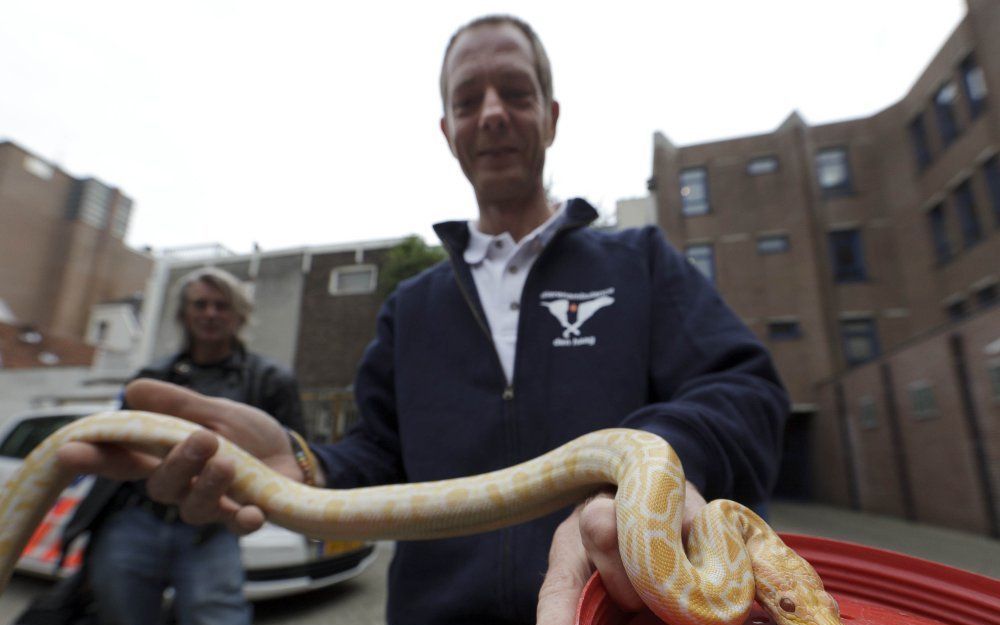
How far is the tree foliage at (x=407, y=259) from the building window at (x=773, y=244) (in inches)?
484

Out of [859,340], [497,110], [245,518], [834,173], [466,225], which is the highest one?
[834,173]

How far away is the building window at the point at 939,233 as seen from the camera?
1784 cm

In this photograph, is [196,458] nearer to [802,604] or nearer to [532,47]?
[802,604]

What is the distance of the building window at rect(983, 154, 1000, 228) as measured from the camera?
581 inches

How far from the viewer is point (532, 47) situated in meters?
2.28

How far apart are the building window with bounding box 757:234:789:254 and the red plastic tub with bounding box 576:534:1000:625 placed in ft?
73.3

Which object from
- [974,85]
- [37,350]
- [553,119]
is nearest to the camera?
[553,119]

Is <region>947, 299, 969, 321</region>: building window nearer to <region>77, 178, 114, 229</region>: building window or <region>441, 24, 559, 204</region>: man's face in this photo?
<region>441, 24, 559, 204</region>: man's face

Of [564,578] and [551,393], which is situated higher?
[551,393]

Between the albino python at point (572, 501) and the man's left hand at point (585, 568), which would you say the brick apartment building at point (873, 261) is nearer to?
the albino python at point (572, 501)

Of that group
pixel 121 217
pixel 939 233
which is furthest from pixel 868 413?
pixel 121 217

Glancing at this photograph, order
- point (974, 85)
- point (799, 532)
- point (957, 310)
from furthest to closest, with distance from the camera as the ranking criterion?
1. point (957, 310)
2. point (974, 85)
3. point (799, 532)

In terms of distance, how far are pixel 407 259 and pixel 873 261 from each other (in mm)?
17098

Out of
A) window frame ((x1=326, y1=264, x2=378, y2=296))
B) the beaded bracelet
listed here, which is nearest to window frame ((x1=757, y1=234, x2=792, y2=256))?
window frame ((x1=326, y1=264, x2=378, y2=296))
